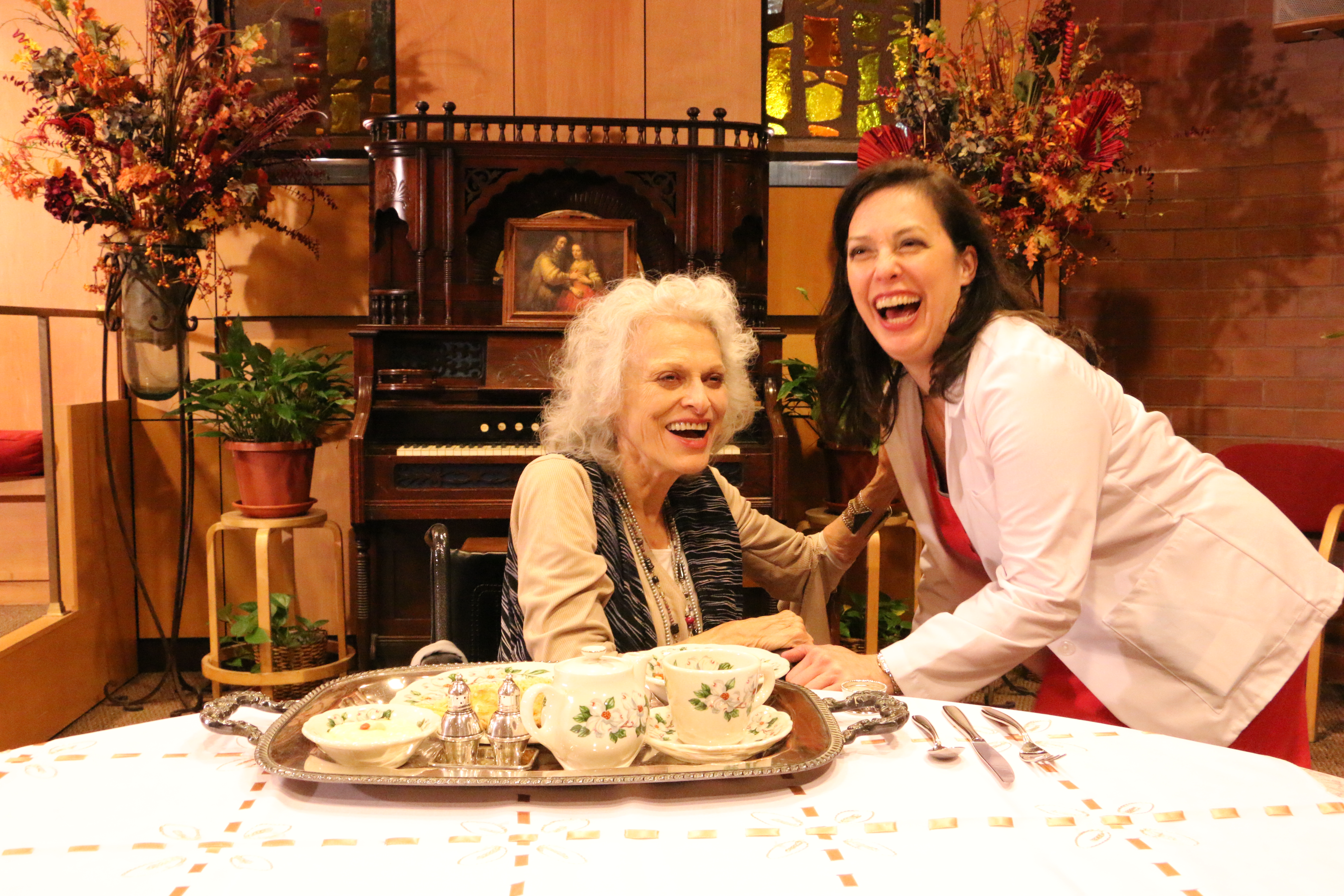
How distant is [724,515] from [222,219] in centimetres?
242

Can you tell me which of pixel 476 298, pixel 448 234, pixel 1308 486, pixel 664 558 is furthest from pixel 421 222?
pixel 1308 486

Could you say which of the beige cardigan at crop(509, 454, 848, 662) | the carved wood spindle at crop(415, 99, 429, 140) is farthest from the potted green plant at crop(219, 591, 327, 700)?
the beige cardigan at crop(509, 454, 848, 662)

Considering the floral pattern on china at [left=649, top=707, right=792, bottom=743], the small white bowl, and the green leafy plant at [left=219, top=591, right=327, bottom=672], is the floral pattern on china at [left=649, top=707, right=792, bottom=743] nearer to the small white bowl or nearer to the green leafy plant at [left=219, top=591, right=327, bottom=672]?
the small white bowl

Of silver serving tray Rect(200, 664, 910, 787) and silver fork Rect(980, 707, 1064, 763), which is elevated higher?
silver serving tray Rect(200, 664, 910, 787)

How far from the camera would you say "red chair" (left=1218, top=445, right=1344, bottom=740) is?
3191 millimetres

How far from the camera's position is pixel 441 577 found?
1.86 meters

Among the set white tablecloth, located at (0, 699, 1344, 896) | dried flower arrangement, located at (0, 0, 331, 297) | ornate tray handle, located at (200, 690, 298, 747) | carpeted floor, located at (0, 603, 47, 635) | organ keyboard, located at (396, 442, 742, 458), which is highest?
dried flower arrangement, located at (0, 0, 331, 297)

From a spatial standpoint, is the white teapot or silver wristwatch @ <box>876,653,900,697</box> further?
silver wristwatch @ <box>876,653,900,697</box>

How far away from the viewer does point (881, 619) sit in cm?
376

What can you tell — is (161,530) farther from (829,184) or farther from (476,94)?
(829,184)

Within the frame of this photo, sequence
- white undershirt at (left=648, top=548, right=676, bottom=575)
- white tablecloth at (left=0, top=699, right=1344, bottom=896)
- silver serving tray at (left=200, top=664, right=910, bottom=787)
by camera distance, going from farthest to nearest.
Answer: white undershirt at (left=648, top=548, right=676, bottom=575), silver serving tray at (left=200, top=664, right=910, bottom=787), white tablecloth at (left=0, top=699, right=1344, bottom=896)

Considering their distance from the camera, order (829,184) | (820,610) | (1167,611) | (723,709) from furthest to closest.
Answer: (829,184)
(820,610)
(1167,611)
(723,709)

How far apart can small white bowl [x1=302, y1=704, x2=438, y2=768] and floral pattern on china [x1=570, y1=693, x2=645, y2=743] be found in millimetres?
164

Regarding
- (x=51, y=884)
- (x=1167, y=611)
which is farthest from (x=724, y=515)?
(x=51, y=884)
